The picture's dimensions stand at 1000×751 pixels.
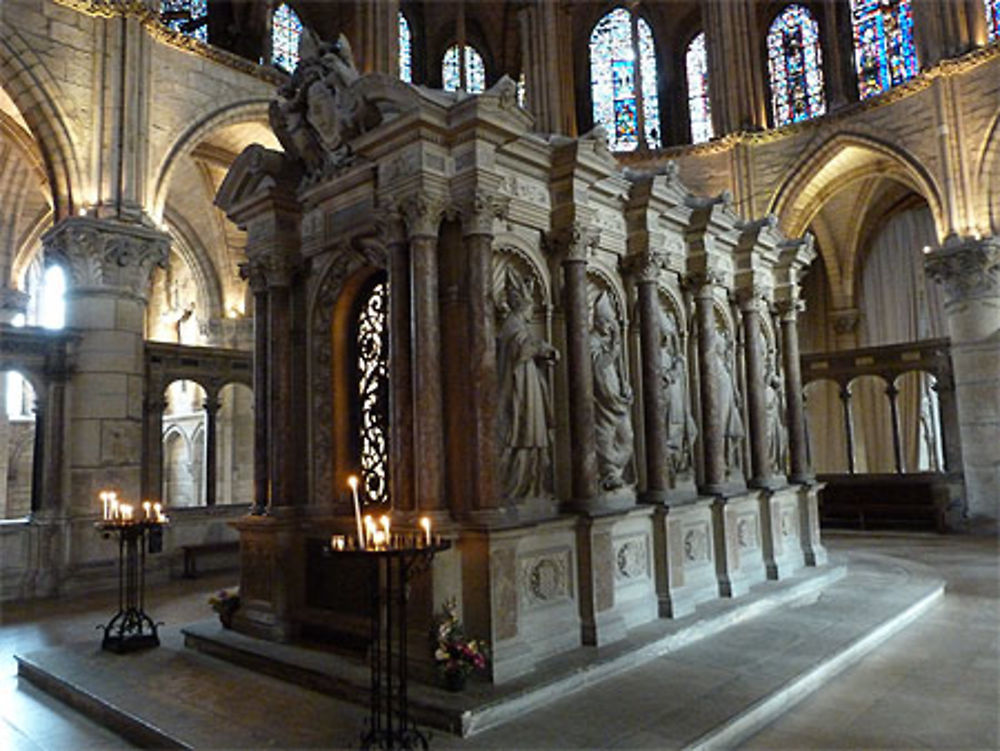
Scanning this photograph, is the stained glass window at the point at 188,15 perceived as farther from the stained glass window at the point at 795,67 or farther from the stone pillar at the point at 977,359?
the stone pillar at the point at 977,359

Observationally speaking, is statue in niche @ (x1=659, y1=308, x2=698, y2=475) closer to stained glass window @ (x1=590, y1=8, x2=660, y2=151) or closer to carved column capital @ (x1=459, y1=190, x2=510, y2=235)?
carved column capital @ (x1=459, y1=190, x2=510, y2=235)

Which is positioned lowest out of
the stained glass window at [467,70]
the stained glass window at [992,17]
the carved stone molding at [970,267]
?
the carved stone molding at [970,267]

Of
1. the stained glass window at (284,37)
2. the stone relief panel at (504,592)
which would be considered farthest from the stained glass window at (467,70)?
the stone relief panel at (504,592)

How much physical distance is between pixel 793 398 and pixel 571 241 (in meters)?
4.54

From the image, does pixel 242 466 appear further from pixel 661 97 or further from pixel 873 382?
pixel 873 382

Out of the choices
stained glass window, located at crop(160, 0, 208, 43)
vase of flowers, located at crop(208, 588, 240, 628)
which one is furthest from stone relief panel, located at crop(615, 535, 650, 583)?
stained glass window, located at crop(160, 0, 208, 43)

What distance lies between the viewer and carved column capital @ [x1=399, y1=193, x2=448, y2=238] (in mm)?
4766

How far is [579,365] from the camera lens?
5.41 meters

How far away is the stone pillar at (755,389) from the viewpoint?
7.77 m

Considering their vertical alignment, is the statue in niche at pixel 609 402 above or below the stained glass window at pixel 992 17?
below

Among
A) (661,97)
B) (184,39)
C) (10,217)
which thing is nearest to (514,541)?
(184,39)

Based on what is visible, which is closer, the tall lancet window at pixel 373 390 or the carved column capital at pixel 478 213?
the carved column capital at pixel 478 213

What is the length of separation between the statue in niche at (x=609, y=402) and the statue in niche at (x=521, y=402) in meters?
0.58

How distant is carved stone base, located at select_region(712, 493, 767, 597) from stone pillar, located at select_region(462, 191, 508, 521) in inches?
118
